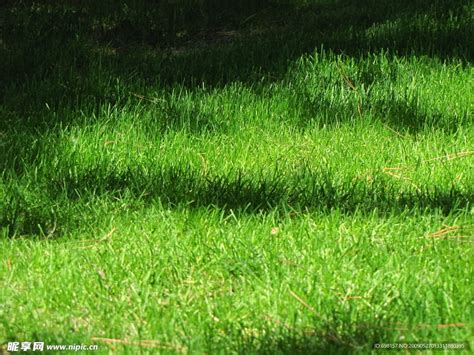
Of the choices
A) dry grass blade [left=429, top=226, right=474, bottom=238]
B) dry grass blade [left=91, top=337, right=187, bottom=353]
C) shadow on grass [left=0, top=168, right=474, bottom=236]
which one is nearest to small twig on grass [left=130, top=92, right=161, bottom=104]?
shadow on grass [left=0, top=168, right=474, bottom=236]

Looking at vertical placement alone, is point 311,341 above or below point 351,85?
below

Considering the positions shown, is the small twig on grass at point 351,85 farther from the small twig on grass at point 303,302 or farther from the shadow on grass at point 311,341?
the shadow on grass at point 311,341

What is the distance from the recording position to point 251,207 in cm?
330

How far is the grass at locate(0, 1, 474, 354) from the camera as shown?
252 cm

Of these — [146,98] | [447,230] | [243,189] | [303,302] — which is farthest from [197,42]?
[303,302]

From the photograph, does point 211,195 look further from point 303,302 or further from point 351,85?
point 351,85

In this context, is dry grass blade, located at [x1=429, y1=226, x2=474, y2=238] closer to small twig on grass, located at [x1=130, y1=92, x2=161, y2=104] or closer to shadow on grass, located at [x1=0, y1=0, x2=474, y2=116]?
small twig on grass, located at [x1=130, y1=92, x2=161, y2=104]

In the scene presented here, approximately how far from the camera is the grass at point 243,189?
2516 mm

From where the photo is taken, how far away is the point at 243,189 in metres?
3.46

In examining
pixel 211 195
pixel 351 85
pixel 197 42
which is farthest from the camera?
pixel 197 42

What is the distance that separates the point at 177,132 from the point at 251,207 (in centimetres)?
105

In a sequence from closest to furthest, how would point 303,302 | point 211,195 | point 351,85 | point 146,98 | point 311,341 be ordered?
point 311,341 < point 303,302 < point 211,195 < point 146,98 < point 351,85

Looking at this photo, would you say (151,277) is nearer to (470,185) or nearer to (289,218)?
(289,218)

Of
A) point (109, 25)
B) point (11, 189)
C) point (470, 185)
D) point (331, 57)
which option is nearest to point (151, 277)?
point (11, 189)
